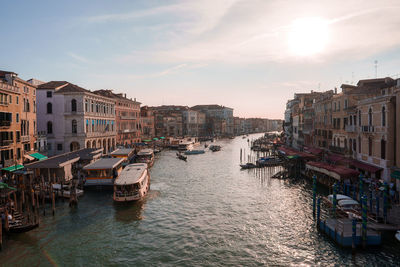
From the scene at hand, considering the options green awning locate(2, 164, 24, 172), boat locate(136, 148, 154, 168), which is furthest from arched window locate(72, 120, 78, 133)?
green awning locate(2, 164, 24, 172)

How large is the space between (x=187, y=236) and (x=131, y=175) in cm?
1197

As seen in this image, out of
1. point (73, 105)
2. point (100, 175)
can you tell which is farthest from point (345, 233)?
point (73, 105)

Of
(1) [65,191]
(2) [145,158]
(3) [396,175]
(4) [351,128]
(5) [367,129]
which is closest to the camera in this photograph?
(3) [396,175]

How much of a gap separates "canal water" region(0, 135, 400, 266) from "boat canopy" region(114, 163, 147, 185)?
2353 mm

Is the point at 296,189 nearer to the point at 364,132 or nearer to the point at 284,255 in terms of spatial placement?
the point at 364,132

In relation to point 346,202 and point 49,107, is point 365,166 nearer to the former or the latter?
point 346,202

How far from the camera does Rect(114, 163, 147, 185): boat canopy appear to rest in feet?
90.1

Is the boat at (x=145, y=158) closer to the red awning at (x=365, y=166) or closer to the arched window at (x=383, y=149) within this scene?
the red awning at (x=365, y=166)

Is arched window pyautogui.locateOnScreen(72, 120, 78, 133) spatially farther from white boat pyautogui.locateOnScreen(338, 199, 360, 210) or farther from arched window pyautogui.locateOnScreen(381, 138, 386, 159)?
arched window pyautogui.locateOnScreen(381, 138, 386, 159)

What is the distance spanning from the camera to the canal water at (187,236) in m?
16.9

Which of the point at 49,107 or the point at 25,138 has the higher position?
the point at 49,107

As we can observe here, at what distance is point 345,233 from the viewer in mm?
18141

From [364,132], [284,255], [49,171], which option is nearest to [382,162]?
[364,132]

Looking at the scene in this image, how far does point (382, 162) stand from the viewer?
2691 cm
